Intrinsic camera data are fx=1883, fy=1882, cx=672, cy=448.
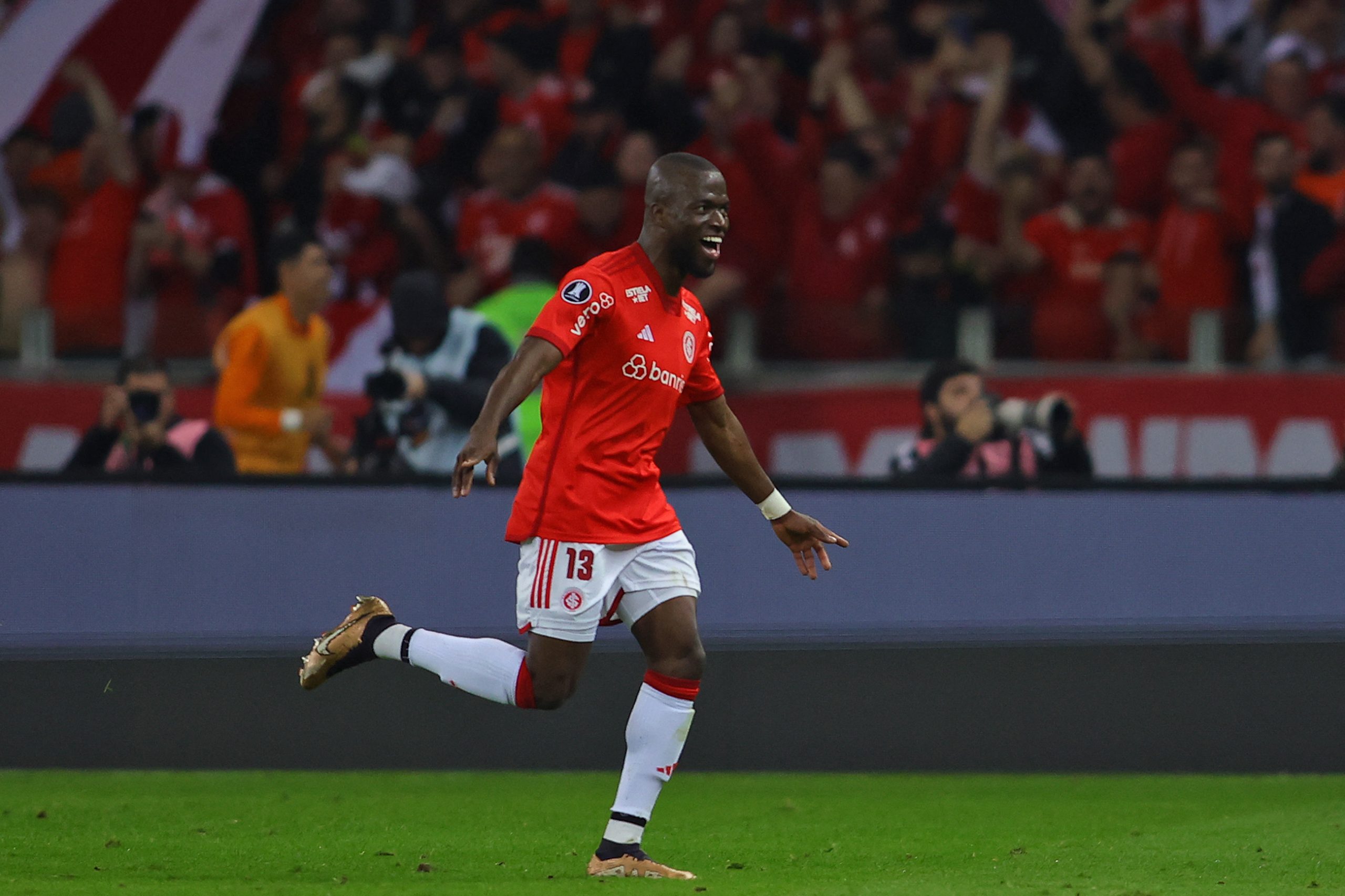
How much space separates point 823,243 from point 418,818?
3992mm

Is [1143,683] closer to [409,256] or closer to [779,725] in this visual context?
[779,725]

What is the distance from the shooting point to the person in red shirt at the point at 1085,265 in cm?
785

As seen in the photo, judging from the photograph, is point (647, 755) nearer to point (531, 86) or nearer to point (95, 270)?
point (95, 270)

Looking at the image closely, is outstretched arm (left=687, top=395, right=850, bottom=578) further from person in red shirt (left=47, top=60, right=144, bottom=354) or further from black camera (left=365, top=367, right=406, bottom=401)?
person in red shirt (left=47, top=60, right=144, bottom=354)

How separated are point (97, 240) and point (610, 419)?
559 cm

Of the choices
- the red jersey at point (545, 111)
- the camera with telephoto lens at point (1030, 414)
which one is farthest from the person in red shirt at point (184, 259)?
the camera with telephoto lens at point (1030, 414)

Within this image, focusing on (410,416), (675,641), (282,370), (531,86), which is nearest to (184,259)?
(282,370)

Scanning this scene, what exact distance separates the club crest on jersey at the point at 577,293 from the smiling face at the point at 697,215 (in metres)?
0.27

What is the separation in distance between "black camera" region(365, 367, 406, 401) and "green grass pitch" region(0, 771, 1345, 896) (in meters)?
1.41

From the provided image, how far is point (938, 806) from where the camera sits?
6.38 meters

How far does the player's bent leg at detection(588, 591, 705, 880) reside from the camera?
15.8 feet

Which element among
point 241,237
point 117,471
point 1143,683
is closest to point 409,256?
point 241,237

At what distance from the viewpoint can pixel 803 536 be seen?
521cm

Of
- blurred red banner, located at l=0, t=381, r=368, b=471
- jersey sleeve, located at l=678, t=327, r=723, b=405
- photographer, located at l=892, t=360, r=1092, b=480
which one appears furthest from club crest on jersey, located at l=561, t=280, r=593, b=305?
photographer, located at l=892, t=360, r=1092, b=480
